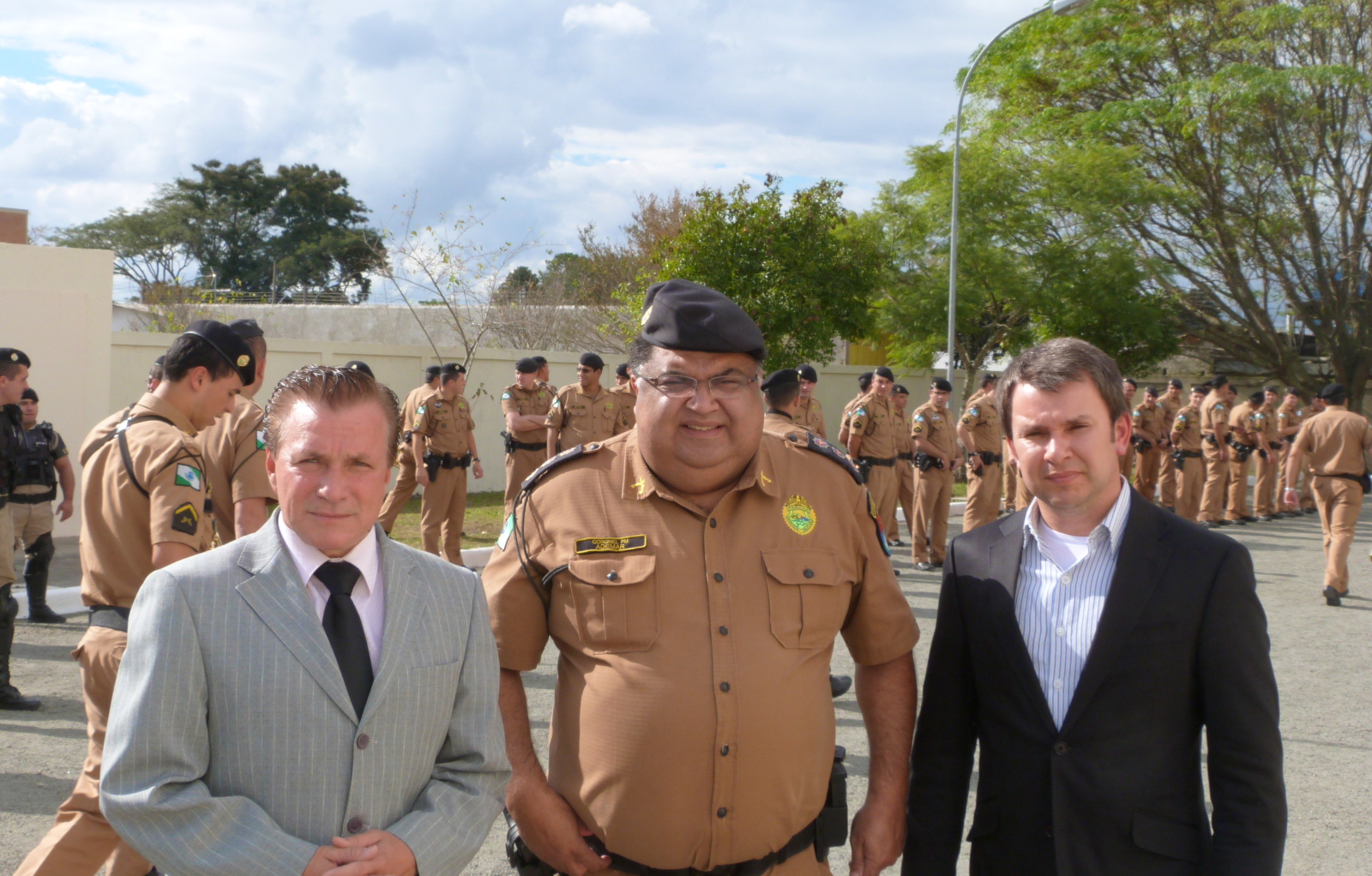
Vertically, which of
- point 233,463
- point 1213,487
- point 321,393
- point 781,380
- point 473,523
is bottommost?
point 473,523

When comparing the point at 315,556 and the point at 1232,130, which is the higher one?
the point at 1232,130

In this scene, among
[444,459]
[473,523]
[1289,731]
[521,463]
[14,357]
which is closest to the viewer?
[1289,731]

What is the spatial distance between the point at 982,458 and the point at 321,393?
1043 centimetres

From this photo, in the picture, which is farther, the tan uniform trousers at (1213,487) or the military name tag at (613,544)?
the tan uniform trousers at (1213,487)

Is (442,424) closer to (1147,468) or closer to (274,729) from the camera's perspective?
(274,729)

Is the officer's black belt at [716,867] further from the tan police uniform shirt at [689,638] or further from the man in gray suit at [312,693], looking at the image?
the man in gray suit at [312,693]

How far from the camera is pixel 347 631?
1962 millimetres

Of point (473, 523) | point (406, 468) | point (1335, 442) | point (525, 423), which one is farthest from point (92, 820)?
point (1335, 442)

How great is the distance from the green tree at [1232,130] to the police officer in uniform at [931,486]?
14.7m

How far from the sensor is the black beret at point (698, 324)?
2375 millimetres

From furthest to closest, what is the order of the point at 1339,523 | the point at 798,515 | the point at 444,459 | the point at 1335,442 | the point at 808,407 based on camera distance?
the point at 808,407
the point at 444,459
the point at 1335,442
the point at 1339,523
the point at 798,515

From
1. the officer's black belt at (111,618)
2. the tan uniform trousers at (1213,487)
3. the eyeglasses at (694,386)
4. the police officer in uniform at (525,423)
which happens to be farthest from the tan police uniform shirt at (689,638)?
the tan uniform trousers at (1213,487)

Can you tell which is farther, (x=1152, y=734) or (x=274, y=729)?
(x=1152, y=734)

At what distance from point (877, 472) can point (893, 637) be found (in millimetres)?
9144
